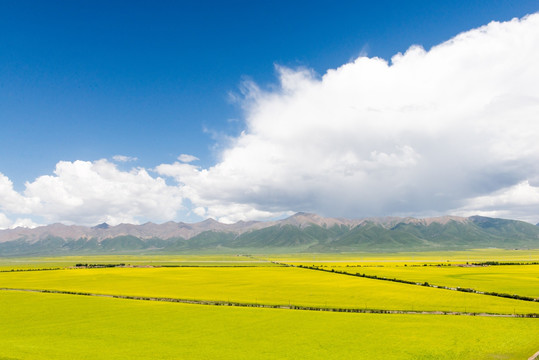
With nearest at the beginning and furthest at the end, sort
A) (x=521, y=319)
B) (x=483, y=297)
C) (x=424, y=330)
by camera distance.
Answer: (x=424, y=330) < (x=521, y=319) < (x=483, y=297)

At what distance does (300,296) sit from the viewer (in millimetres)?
62562

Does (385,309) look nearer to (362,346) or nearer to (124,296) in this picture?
(362,346)

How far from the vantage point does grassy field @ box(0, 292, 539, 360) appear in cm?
3058

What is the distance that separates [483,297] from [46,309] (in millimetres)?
69664

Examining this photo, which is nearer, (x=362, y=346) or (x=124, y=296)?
(x=362, y=346)

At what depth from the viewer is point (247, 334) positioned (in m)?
37.0

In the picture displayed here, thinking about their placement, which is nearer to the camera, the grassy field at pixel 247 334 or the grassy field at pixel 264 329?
the grassy field at pixel 247 334

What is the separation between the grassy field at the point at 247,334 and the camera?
30578mm

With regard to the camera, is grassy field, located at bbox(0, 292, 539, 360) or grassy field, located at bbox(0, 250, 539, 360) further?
grassy field, located at bbox(0, 250, 539, 360)

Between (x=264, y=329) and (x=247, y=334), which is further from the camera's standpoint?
(x=264, y=329)

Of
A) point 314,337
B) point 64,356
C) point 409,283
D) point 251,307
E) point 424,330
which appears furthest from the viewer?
point 409,283

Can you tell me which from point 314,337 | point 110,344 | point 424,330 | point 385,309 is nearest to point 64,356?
point 110,344

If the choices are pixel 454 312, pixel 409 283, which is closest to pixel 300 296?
pixel 454 312

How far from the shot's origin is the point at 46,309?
5069 cm
